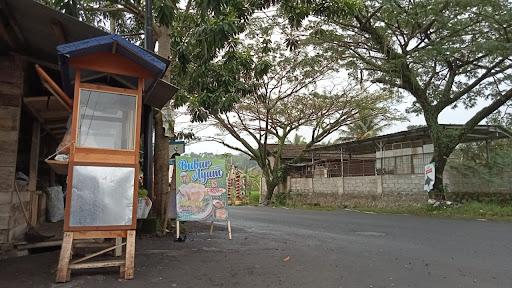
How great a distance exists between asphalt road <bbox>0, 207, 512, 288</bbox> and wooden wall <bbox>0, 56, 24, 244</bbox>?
2.14 feet

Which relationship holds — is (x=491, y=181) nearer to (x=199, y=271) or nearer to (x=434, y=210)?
(x=434, y=210)

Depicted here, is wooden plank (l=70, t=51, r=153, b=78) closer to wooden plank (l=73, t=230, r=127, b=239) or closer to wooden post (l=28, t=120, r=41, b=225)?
wooden plank (l=73, t=230, r=127, b=239)

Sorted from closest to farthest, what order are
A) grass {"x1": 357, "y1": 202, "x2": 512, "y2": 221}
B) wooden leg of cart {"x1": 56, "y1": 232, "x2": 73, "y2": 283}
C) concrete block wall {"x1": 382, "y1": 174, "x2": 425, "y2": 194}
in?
1. wooden leg of cart {"x1": 56, "y1": 232, "x2": 73, "y2": 283}
2. grass {"x1": 357, "y1": 202, "x2": 512, "y2": 221}
3. concrete block wall {"x1": 382, "y1": 174, "x2": 425, "y2": 194}

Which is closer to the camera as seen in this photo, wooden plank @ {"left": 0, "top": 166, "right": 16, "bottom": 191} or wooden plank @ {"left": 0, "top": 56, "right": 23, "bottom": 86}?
wooden plank @ {"left": 0, "top": 166, "right": 16, "bottom": 191}

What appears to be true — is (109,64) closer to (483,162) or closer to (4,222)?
(4,222)

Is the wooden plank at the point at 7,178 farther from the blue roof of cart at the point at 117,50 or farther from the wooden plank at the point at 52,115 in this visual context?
the blue roof of cart at the point at 117,50

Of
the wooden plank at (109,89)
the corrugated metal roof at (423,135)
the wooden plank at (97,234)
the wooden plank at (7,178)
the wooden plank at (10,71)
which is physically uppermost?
the corrugated metal roof at (423,135)

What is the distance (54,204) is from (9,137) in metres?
4.55

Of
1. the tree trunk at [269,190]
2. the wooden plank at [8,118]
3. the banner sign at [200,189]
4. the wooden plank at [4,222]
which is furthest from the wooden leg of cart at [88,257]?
the tree trunk at [269,190]

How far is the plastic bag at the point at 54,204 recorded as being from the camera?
1076 centimetres

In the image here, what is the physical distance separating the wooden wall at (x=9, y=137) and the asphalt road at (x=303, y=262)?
2.14 ft

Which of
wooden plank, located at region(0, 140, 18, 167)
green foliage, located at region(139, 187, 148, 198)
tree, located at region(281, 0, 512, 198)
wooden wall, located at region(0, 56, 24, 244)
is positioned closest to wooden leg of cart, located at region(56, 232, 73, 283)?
wooden wall, located at region(0, 56, 24, 244)

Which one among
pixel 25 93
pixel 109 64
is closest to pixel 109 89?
pixel 109 64

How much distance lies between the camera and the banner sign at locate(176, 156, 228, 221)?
9188 millimetres
